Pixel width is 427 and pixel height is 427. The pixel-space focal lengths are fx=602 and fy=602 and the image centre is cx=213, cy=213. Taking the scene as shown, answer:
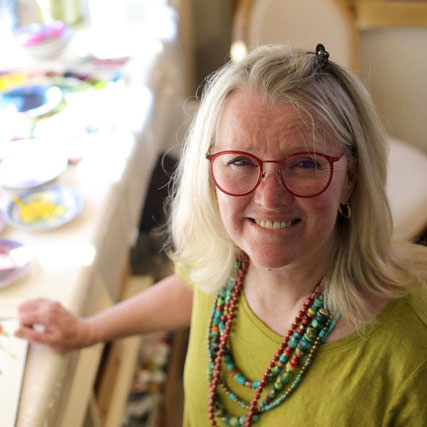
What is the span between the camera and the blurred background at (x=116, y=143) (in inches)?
44.9

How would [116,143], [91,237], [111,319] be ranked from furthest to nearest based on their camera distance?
[116,143] < [91,237] < [111,319]

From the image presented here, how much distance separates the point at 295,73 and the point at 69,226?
669 millimetres

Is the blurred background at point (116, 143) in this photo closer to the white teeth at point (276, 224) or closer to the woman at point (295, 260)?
the woman at point (295, 260)

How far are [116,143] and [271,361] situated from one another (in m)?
0.84

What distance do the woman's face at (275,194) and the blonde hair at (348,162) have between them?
0.6 inches

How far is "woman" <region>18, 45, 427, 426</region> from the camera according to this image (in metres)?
0.76

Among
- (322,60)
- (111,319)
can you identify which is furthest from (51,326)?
(322,60)

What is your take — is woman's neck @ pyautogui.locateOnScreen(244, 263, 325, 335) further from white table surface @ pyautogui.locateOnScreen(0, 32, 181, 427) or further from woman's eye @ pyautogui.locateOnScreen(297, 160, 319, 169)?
white table surface @ pyautogui.locateOnScreen(0, 32, 181, 427)

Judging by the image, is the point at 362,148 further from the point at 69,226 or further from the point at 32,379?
the point at 69,226

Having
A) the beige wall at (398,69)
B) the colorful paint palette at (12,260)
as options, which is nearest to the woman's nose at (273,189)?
the colorful paint palette at (12,260)

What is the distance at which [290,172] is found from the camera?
76cm

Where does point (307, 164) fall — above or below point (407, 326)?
above

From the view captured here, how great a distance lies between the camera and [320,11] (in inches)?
81.4

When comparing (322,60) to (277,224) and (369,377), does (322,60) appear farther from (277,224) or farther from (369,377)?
(369,377)
